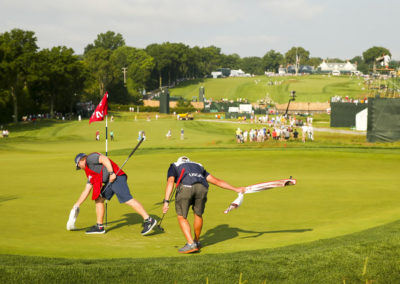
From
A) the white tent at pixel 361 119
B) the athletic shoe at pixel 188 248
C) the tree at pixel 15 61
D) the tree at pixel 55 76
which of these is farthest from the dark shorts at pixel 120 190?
the tree at pixel 55 76

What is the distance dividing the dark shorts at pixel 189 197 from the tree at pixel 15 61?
73.9m

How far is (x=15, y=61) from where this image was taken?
79500mm

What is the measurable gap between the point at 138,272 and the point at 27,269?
1622 millimetres

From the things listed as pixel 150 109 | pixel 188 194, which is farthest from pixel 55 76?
pixel 188 194

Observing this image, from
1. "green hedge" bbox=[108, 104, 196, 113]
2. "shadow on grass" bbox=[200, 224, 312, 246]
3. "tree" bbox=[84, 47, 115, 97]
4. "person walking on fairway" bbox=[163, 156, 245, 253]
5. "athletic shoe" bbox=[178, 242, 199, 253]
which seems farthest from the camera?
"tree" bbox=[84, 47, 115, 97]

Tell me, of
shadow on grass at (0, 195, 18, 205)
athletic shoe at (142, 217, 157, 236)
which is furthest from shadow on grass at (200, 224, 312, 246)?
shadow on grass at (0, 195, 18, 205)

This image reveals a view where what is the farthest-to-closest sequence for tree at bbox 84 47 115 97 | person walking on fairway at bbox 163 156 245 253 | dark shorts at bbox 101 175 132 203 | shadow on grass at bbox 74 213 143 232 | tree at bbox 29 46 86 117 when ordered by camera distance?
tree at bbox 84 47 115 97 < tree at bbox 29 46 86 117 < shadow on grass at bbox 74 213 143 232 < dark shorts at bbox 101 175 132 203 < person walking on fairway at bbox 163 156 245 253

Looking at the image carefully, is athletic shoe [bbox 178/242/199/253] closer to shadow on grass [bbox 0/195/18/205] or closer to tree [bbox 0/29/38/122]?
shadow on grass [bbox 0/195/18/205]

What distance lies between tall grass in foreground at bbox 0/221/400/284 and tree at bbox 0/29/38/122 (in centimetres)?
7529

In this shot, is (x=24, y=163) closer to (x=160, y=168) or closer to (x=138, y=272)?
(x=160, y=168)

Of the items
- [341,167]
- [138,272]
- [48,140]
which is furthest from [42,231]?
[48,140]

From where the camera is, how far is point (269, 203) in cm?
1555

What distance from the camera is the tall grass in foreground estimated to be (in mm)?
7227

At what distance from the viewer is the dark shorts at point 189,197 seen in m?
9.68
